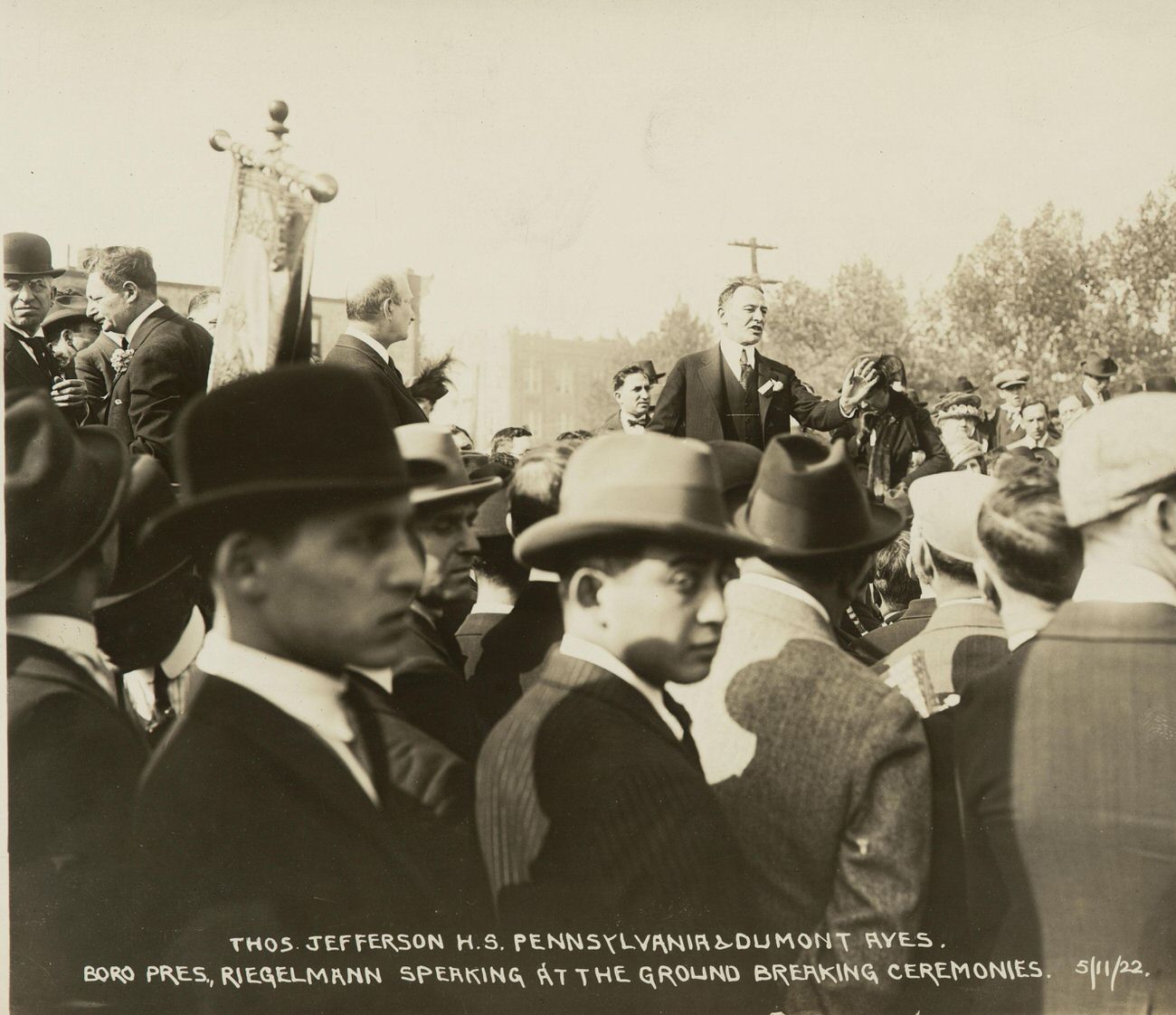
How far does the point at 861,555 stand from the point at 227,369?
2102 millimetres

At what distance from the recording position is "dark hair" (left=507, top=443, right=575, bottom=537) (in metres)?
4.55

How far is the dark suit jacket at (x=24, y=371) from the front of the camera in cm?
486

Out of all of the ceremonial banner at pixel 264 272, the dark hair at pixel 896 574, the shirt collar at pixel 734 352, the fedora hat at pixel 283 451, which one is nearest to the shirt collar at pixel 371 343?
the ceremonial banner at pixel 264 272

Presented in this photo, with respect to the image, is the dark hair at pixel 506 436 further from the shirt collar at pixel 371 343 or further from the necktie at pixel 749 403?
the necktie at pixel 749 403

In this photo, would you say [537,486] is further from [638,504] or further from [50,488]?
[50,488]

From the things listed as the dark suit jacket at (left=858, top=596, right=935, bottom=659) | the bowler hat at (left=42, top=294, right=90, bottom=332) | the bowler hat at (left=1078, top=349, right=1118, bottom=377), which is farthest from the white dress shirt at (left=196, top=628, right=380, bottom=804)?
Answer: the bowler hat at (left=1078, top=349, right=1118, bottom=377)

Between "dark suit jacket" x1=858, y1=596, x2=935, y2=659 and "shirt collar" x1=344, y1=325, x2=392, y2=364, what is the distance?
5.90ft

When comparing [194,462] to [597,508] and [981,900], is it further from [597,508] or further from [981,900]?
[981,900]

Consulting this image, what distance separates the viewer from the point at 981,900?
188 inches

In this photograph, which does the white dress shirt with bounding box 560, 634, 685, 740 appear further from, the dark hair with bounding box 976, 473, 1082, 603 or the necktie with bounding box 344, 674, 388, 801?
the dark hair with bounding box 976, 473, 1082, 603

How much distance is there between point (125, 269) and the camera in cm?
500

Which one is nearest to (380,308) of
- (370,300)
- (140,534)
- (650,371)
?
(370,300)

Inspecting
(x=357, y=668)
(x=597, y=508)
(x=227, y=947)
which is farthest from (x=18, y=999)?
(x=597, y=508)

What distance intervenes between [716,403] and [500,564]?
0.96 metres
